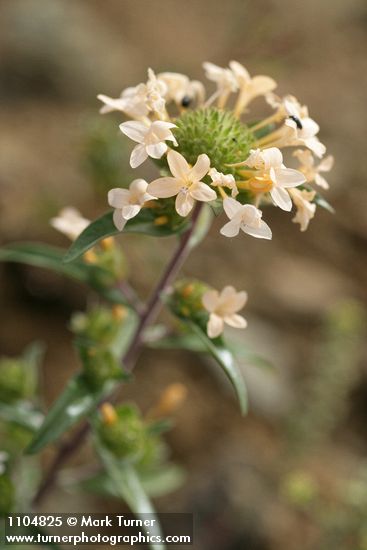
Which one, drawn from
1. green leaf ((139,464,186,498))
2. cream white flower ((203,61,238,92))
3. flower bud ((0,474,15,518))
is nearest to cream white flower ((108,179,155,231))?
cream white flower ((203,61,238,92))

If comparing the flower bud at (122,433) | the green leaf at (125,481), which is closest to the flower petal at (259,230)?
the flower bud at (122,433)

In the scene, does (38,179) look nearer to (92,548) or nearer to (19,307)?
(19,307)

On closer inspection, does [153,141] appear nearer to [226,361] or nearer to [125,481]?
[226,361]

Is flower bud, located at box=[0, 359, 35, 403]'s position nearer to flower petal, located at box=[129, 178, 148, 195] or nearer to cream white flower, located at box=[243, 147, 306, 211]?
flower petal, located at box=[129, 178, 148, 195]

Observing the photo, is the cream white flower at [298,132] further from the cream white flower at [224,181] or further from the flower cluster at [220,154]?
the cream white flower at [224,181]

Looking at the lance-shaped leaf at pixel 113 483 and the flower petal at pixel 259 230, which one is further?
the lance-shaped leaf at pixel 113 483

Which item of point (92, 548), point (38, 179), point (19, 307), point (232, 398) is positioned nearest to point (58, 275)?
point (19, 307)

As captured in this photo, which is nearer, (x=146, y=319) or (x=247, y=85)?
(x=247, y=85)

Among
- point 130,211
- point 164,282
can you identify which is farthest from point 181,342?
point 130,211
